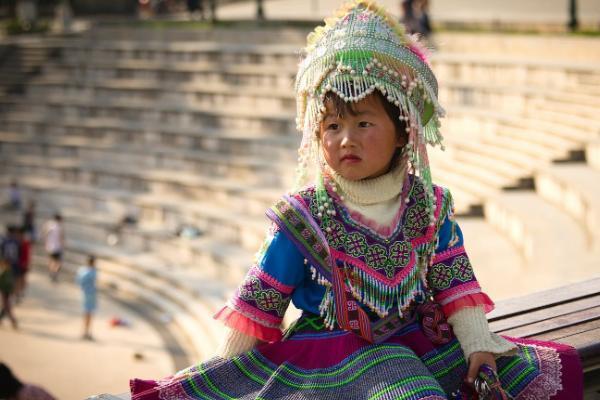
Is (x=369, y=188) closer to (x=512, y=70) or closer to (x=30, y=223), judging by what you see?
(x=512, y=70)

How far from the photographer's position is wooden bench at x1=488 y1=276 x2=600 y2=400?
10.9 ft

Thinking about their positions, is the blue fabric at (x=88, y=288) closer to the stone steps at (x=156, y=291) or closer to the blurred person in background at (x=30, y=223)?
the stone steps at (x=156, y=291)

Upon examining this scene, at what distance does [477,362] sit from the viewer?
283 cm

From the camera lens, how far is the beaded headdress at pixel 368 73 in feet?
9.41

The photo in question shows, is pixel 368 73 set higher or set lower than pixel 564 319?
higher

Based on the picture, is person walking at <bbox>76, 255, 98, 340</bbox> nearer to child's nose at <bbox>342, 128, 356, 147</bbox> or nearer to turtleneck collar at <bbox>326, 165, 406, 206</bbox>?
turtleneck collar at <bbox>326, 165, 406, 206</bbox>

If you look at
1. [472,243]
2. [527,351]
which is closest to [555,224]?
[472,243]

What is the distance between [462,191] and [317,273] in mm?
6740

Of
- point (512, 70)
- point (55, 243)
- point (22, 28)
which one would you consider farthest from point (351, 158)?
point (22, 28)

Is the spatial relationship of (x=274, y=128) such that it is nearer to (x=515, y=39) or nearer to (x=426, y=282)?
(x=515, y=39)

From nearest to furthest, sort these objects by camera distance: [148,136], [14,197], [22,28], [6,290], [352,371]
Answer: [352,371]
[6,290]
[14,197]
[148,136]
[22,28]

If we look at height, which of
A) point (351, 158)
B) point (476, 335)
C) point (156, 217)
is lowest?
point (156, 217)

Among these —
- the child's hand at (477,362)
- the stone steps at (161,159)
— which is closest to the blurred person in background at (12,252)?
the stone steps at (161,159)

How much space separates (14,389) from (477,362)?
8.68 feet
